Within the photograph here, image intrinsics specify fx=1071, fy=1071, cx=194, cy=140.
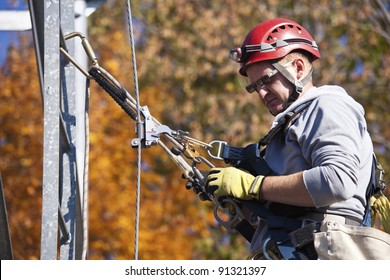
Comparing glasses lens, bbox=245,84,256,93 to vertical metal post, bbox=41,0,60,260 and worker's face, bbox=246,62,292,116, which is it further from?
vertical metal post, bbox=41,0,60,260

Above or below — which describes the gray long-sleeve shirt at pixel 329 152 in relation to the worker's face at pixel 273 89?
below

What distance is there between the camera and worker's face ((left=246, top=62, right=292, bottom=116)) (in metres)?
4.39

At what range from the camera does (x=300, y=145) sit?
13.5 feet

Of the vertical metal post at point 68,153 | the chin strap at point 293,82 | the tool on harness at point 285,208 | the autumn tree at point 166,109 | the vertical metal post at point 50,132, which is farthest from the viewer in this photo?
the autumn tree at point 166,109

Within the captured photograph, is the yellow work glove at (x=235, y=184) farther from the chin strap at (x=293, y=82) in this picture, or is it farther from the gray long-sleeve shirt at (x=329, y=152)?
the chin strap at (x=293, y=82)

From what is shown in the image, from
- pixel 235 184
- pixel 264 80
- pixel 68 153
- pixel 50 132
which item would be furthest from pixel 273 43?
pixel 68 153

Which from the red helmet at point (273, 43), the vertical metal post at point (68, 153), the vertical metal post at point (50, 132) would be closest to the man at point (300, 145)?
the red helmet at point (273, 43)

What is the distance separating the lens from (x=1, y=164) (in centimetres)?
2158

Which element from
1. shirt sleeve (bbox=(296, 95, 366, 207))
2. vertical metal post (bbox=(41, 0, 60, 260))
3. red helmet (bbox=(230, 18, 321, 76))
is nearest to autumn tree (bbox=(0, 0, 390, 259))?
red helmet (bbox=(230, 18, 321, 76))

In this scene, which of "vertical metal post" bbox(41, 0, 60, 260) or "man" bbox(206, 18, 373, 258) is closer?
"man" bbox(206, 18, 373, 258)

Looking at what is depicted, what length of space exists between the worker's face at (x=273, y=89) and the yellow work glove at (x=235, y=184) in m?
0.33

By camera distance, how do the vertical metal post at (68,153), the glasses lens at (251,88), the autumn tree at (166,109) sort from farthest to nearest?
the autumn tree at (166,109), the vertical metal post at (68,153), the glasses lens at (251,88)

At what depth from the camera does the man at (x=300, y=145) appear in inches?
156

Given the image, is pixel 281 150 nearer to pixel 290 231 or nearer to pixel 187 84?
pixel 290 231
